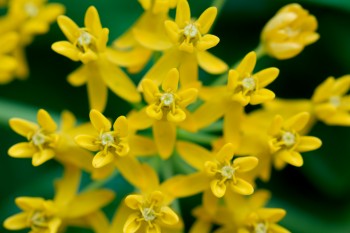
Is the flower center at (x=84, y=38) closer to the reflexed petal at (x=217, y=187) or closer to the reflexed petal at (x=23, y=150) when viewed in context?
the reflexed petal at (x=23, y=150)

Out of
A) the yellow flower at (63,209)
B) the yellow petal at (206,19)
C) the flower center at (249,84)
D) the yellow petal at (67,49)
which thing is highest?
the yellow petal at (206,19)

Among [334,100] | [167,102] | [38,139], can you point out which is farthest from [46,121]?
[334,100]

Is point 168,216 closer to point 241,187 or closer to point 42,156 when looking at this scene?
point 241,187

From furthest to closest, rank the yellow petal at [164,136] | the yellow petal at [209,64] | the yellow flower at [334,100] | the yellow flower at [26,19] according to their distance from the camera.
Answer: the yellow flower at [26,19] < the yellow flower at [334,100] < the yellow petal at [209,64] < the yellow petal at [164,136]

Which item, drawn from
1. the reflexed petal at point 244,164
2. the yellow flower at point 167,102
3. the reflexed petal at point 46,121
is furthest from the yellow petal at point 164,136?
the reflexed petal at point 46,121

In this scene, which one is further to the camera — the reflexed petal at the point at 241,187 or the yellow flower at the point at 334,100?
the yellow flower at the point at 334,100

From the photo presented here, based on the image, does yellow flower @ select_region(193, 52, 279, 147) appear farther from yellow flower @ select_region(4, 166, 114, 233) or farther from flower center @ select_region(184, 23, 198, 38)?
yellow flower @ select_region(4, 166, 114, 233)

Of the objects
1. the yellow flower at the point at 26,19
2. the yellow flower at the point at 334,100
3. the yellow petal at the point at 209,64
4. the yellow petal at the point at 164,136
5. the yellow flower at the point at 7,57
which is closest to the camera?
the yellow petal at the point at 164,136
